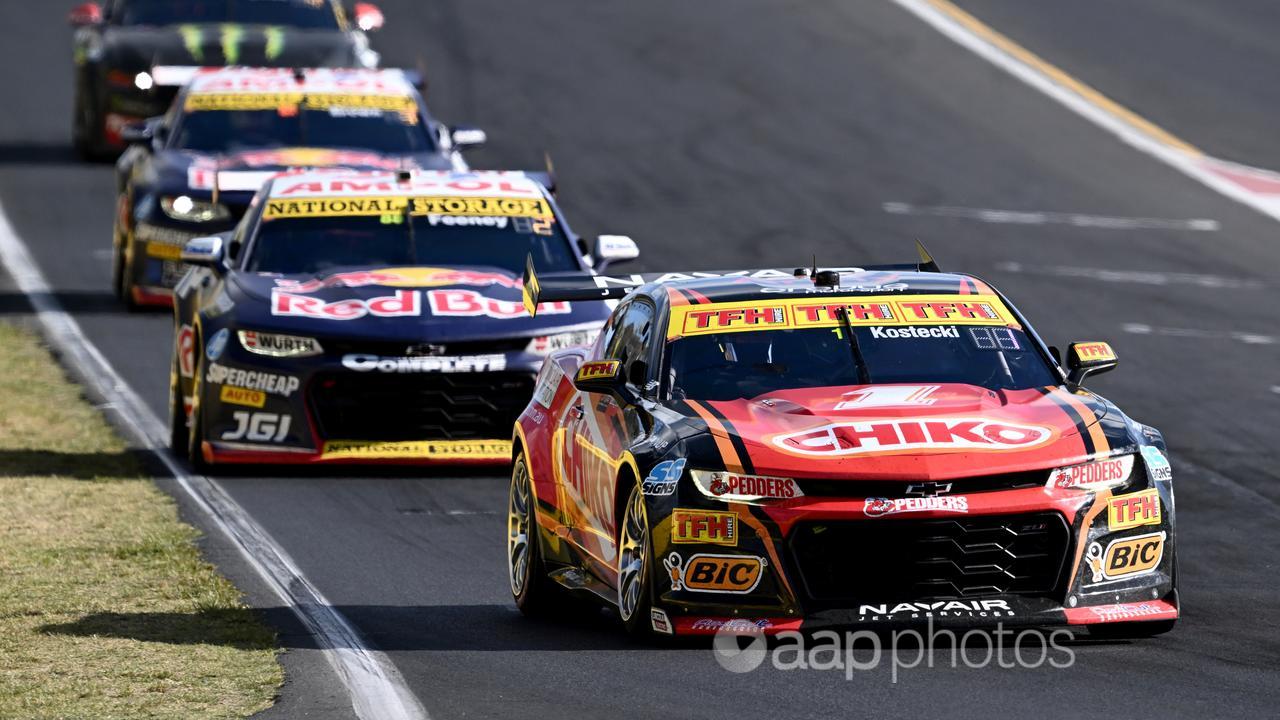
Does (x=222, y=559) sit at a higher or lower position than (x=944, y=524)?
lower

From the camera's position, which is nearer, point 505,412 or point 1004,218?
point 505,412

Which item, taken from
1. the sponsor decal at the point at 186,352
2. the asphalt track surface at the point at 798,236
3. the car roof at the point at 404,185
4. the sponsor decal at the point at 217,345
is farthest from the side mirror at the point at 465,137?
the sponsor decal at the point at 217,345

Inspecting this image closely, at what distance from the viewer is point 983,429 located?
28.8 feet

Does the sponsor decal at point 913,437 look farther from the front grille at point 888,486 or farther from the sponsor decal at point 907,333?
the sponsor decal at point 907,333

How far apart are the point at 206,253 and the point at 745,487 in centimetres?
690

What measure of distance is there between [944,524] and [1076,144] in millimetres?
19116

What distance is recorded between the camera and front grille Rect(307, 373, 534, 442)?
13789mm

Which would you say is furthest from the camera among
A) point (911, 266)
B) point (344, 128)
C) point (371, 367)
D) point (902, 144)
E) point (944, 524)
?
point (902, 144)

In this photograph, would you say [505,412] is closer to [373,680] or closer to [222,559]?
[222,559]

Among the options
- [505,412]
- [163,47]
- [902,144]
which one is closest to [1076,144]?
[902,144]

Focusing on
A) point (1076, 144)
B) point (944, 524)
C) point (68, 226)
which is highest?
point (944, 524)

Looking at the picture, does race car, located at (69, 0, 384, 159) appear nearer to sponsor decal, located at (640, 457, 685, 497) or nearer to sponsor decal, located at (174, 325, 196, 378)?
sponsor decal, located at (174, 325, 196, 378)

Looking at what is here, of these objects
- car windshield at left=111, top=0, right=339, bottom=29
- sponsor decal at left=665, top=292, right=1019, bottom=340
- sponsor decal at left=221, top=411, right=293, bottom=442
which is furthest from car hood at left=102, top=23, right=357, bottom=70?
sponsor decal at left=665, top=292, right=1019, bottom=340

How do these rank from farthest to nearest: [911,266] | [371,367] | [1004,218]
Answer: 1. [1004,218]
2. [371,367]
3. [911,266]
